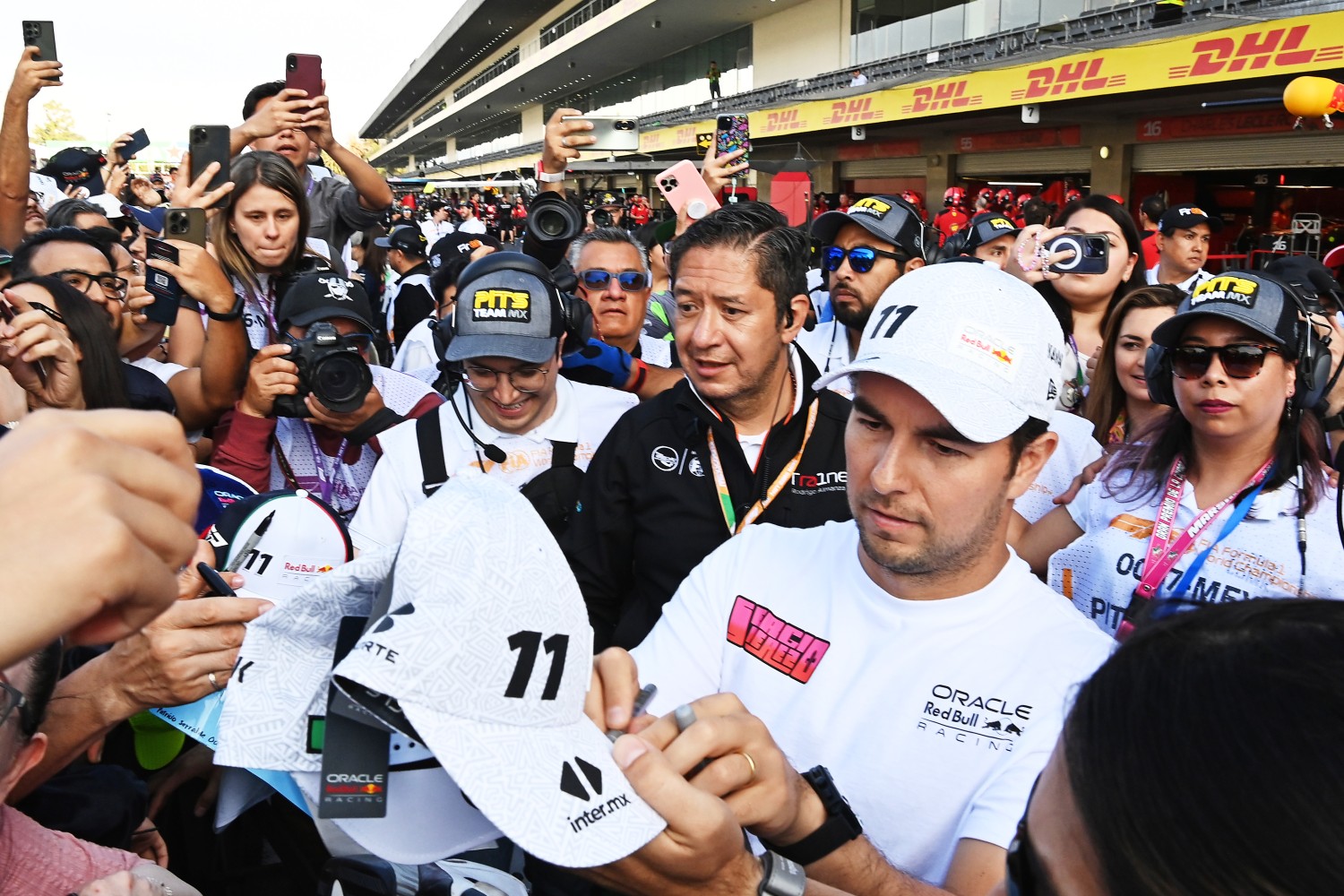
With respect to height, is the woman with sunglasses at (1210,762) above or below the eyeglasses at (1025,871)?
above

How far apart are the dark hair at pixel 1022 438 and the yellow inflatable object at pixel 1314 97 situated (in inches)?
394

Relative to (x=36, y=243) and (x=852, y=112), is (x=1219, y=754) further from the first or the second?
(x=852, y=112)

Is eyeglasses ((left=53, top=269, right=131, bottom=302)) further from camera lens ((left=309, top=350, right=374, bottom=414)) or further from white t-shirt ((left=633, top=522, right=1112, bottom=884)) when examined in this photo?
white t-shirt ((left=633, top=522, right=1112, bottom=884))

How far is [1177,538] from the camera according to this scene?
271cm

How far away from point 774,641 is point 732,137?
4117 mm

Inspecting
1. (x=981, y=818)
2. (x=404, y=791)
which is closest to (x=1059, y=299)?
(x=981, y=818)

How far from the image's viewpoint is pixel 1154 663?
0.83 meters

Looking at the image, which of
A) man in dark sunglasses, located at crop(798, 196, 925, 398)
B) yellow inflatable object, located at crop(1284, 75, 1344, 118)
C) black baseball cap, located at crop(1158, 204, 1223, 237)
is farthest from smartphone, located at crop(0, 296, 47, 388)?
yellow inflatable object, located at crop(1284, 75, 1344, 118)

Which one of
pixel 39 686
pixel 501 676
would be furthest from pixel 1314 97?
pixel 39 686

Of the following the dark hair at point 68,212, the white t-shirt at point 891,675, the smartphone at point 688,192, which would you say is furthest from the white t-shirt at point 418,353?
the white t-shirt at point 891,675

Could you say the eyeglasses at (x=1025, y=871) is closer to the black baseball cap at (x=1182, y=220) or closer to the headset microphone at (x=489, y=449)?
the headset microphone at (x=489, y=449)

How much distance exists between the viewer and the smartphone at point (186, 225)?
3.59m

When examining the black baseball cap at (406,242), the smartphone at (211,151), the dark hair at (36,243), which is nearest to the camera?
the dark hair at (36,243)

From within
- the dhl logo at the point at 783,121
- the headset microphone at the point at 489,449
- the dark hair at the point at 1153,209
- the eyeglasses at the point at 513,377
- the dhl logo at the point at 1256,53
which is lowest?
the headset microphone at the point at 489,449
